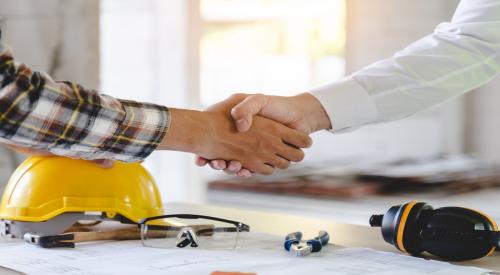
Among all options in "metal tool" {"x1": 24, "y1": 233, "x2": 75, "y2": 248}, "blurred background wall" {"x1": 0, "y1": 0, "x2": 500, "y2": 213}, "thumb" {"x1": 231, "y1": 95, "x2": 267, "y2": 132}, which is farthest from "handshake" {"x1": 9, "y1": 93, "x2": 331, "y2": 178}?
"blurred background wall" {"x1": 0, "y1": 0, "x2": 500, "y2": 213}

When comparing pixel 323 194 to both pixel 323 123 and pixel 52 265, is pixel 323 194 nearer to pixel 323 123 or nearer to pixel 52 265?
pixel 323 123

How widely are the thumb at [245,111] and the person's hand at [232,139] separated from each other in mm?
16

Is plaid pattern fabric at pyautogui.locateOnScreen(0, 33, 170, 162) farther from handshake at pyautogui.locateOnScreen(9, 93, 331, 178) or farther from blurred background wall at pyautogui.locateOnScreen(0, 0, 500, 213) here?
blurred background wall at pyautogui.locateOnScreen(0, 0, 500, 213)

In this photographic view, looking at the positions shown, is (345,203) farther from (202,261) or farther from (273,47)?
(202,261)

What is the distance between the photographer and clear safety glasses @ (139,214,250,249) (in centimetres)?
108

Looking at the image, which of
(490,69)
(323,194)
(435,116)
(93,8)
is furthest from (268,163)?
(435,116)

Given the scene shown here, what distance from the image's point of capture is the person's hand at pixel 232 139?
121 centimetres

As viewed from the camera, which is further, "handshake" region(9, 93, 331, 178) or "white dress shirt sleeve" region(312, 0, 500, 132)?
"white dress shirt sleeve" region(312, 0, 500, 132)

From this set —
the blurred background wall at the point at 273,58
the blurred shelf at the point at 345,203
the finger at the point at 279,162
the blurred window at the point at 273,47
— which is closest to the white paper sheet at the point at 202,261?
the finger at the point at 279,162

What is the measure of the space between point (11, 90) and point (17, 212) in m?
0.21

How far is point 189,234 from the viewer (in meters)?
1.08

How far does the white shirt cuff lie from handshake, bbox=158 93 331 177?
2 centimetres

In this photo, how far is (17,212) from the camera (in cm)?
111

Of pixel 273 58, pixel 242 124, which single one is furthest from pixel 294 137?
pixel 273 58
